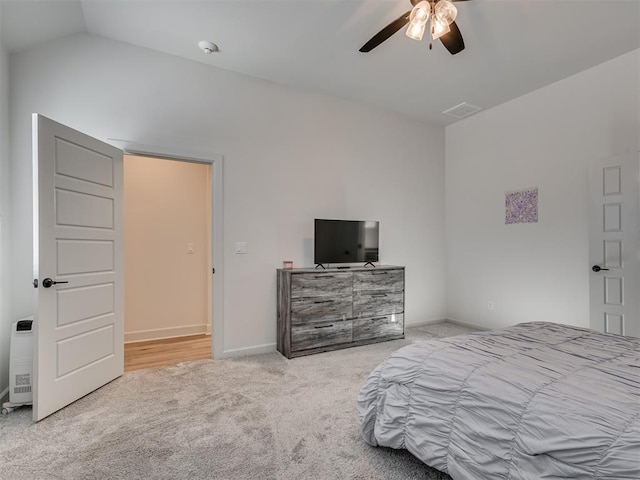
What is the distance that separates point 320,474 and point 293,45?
326cm

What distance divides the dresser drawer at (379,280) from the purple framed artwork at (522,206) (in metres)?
1.58

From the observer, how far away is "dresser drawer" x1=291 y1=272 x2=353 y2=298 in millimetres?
3346

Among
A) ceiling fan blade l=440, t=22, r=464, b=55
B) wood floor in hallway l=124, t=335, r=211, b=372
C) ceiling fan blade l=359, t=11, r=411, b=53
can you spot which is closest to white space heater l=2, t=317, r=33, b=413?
wood floor in hallway l=124, t=335, r=211, b=372

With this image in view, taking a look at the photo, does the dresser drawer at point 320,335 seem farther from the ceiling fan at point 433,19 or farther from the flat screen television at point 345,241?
the ceiling fan at point 433,19

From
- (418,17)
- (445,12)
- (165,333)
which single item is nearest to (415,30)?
(418,17)

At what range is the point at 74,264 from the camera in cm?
246

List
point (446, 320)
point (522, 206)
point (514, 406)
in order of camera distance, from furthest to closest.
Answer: point (446, 320)
point (522, 206)
point (514, 406)

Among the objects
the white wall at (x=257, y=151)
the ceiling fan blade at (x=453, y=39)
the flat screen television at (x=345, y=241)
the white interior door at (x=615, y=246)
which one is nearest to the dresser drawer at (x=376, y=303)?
the flat screen television at (x=345, y=241)

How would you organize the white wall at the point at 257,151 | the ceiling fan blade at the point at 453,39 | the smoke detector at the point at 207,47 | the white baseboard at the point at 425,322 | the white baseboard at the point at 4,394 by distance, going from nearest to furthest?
the ceiling fan blade at the point at 453,39, the white baseboard at the point at 4,394, the white wall at the point at 257,151, the smoke detector at the point at 207,47, the white baseboard at the point at 425,322

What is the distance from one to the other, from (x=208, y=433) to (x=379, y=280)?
242 cm

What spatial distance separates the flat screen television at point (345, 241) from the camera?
367cm

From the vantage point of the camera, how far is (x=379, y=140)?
4.37 meters

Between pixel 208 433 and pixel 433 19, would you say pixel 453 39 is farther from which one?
pixel 208 433

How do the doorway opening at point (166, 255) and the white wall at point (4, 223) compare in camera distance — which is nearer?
the white wall at point (4, 223)
